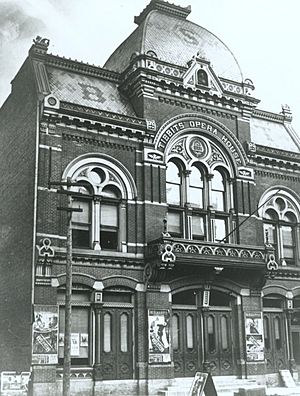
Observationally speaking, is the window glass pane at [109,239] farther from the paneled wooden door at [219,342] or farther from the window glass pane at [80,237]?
the paneled wooden door at [219,342]

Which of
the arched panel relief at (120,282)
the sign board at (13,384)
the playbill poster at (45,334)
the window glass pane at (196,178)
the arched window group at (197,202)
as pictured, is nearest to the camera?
the sign board at (13,384)

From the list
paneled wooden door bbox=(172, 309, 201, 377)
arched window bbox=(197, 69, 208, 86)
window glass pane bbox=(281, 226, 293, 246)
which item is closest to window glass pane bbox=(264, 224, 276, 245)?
window glass pane bbox=(281, 226, 293, 246)

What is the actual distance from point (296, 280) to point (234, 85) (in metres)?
10.6

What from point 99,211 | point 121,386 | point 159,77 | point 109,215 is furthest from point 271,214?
point 121,386

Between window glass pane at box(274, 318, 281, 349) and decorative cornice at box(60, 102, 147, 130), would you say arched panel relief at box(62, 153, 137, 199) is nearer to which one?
decorative cornice at box(60, 102, 147, 130)

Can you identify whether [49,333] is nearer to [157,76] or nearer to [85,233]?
[85,233]

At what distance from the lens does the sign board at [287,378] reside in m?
27.7

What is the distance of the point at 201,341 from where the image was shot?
85.6 feet

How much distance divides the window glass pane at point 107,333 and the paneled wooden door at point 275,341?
8.39 metres

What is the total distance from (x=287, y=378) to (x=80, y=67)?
18.0 metres

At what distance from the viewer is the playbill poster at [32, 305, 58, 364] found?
22047 mm

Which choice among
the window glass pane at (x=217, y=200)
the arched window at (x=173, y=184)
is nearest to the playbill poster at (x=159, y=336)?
the arched window at (x=173, y=184)

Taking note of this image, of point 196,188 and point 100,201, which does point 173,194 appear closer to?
point 196,188

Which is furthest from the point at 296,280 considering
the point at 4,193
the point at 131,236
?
the point at 4,193
